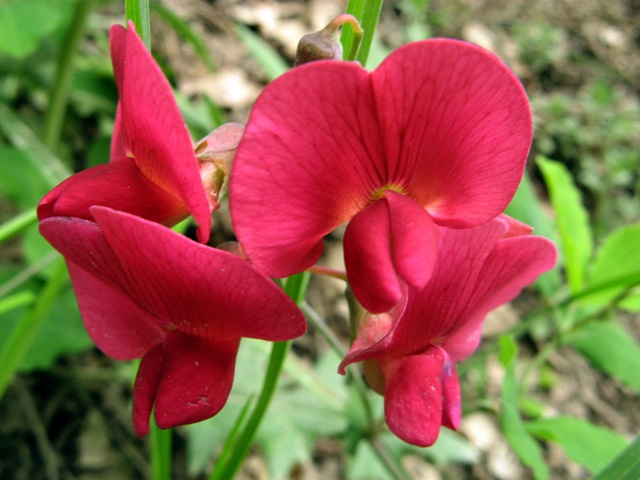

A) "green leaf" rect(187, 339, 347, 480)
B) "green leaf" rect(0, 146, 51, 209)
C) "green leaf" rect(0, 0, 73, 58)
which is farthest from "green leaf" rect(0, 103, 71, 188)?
"green leaf" rect(187, 339, 347, 480)

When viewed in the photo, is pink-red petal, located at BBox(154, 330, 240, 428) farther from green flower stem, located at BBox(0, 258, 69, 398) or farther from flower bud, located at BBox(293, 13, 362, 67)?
green flower stem, located at BBox(0, 258, 69, 398)

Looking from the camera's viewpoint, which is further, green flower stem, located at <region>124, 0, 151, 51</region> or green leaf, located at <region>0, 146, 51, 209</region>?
green leaf, located at <region>0, 146, 51, 209</region>

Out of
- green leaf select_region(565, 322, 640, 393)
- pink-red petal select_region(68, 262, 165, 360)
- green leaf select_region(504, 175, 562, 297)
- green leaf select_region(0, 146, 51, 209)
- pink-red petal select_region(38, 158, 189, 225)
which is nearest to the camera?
pink-red petal select_region(38, 158, 189, 225)

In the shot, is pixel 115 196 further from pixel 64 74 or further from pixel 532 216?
pixel 64 74

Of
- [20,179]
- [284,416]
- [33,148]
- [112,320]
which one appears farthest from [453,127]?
[33,148]

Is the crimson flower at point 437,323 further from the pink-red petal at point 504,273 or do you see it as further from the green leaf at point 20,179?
the green leaf at point 20,179

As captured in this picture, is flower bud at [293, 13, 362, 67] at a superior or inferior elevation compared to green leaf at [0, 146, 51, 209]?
superior

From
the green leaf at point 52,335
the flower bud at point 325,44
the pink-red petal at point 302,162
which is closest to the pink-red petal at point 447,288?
the pink-red petal at point 302,162

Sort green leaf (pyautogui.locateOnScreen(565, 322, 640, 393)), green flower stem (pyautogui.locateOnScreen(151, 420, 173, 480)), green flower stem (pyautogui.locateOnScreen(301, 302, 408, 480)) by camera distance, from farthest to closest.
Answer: green leaf (pyautogui.locateOnScreen(565, 322, 640, 393)) → green flower stem (pyautogui.locateOnScreen(301, 302, 408, 480)) → green flower stem (pyautogui.locateOnScreen(151, 420, 173, 480))
